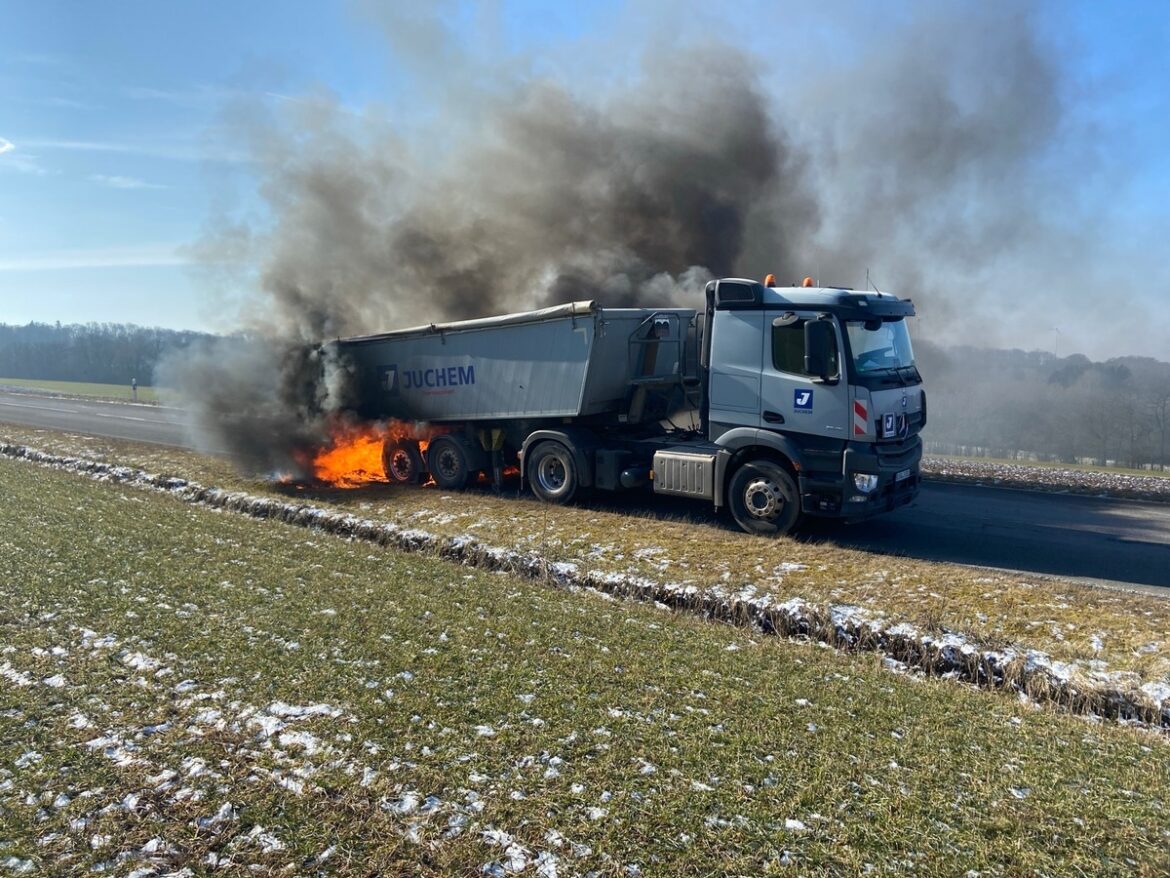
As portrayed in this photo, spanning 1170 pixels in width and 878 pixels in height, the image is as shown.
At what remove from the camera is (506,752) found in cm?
419

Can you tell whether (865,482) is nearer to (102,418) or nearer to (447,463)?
(447,463)

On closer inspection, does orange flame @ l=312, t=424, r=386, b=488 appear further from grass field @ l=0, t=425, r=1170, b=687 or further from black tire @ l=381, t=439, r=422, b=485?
grass field @ l=0, t=425, r=1170, b=687

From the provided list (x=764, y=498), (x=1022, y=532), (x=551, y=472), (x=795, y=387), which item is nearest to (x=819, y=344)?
(x=795, y=387)

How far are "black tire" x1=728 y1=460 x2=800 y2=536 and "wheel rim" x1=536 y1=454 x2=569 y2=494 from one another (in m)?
2.94

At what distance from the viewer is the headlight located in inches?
361

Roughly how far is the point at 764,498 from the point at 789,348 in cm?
197

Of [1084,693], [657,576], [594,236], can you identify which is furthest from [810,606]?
[594,236]

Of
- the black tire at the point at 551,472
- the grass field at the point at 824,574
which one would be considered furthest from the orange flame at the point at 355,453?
the black tire at the point at 551,472

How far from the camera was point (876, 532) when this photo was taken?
10.6 metres

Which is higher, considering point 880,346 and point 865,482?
point 880,346

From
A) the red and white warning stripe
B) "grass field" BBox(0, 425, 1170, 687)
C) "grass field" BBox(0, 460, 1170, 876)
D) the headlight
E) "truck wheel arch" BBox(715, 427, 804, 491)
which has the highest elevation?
the red and white warning stripe

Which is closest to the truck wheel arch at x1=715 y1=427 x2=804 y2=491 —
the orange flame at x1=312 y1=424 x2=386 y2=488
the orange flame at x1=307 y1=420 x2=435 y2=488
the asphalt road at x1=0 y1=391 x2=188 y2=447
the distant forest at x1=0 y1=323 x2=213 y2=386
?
the orange flame at x1=307 y1=420 x2=435 y2=488

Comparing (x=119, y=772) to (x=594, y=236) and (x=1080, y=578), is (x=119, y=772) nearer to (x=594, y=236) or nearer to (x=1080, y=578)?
(x=1080, y=578)

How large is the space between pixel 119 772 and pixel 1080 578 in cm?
915
